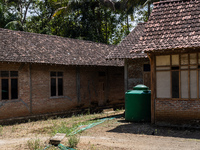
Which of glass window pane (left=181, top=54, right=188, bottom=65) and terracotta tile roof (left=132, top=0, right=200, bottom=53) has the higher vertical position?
terracotta tile roof (left=132, top=0, right=200, bottom=53)

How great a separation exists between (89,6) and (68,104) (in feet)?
55.9

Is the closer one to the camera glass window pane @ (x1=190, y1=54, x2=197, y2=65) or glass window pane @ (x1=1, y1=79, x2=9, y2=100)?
glass window pane @ (x1=190, y1=54, x2=197, y2=65)

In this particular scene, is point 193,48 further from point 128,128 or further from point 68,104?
point 68,104

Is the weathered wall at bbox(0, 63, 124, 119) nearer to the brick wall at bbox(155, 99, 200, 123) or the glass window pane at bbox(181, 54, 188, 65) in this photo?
the brick wall at bbox(155, 99, 200, 123)

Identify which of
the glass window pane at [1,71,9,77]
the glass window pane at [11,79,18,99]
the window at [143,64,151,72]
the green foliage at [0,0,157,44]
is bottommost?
the glass window pane at [11,79,18,99]

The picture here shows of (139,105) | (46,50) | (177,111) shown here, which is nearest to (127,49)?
(46,50)

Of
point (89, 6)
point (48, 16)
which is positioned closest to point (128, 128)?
point (89, 6)

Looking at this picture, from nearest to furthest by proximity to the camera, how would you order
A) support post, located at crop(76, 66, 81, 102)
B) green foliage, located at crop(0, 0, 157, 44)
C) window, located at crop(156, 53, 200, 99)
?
window, located at crop(156, 53, 200, 99), support post, located at crop(76, 66, 81, 102), green foliage, located at crop(0, 0, 157, 44)

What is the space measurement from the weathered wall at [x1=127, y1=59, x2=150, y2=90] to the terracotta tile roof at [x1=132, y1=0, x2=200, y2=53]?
4276 millimetres

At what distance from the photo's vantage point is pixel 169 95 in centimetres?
1095

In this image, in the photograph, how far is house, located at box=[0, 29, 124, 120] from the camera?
46.4ft

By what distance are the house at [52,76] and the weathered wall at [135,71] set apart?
2631 mm

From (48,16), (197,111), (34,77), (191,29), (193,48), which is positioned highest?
(48,16)

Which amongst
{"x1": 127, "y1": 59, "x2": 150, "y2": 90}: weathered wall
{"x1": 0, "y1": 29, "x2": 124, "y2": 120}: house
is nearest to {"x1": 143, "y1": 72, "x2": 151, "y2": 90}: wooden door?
{"x1": 127, "y1": 59, "x2": 150, "y2": 90}: weathered wall
